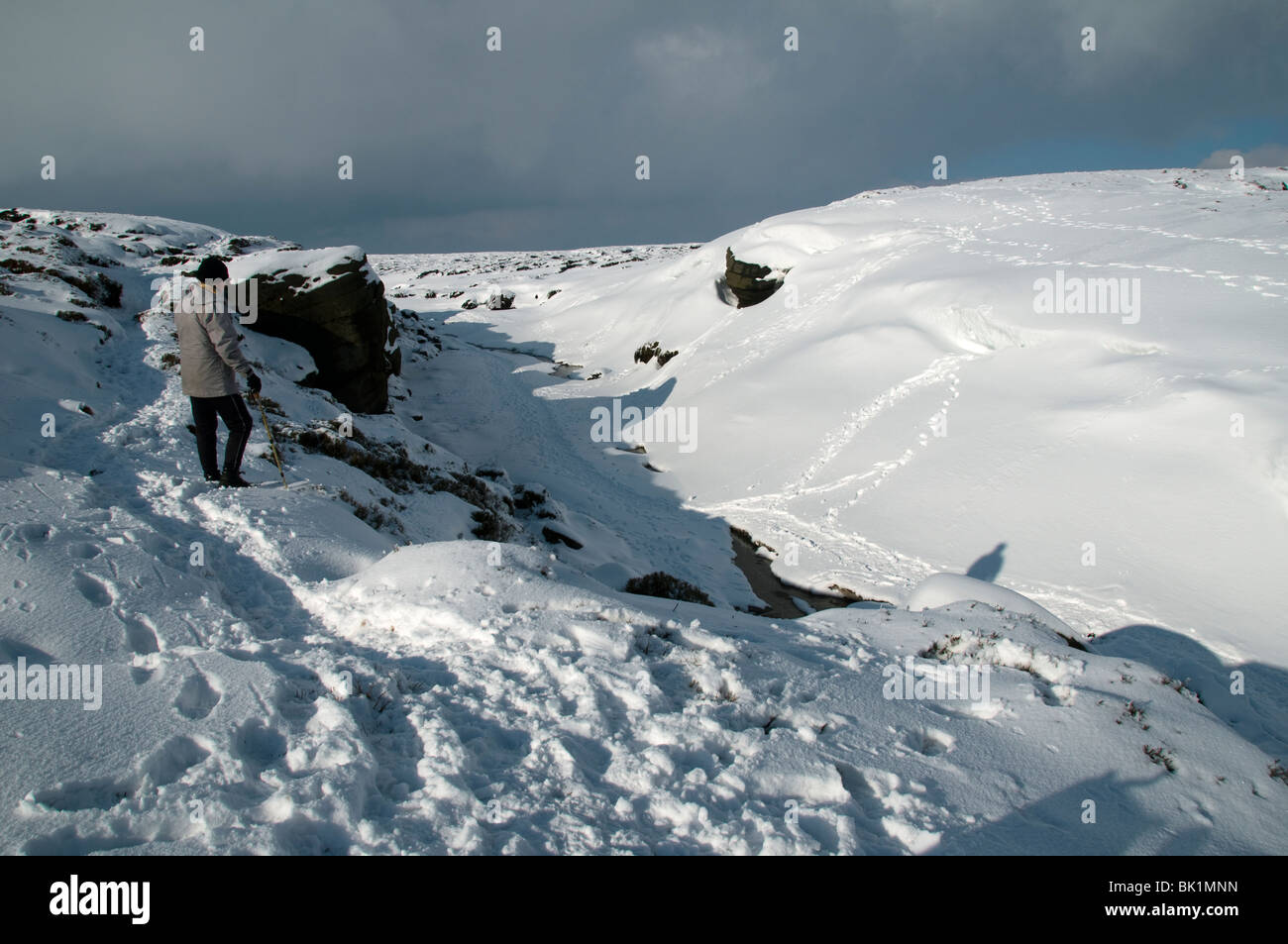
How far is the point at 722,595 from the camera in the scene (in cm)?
1398

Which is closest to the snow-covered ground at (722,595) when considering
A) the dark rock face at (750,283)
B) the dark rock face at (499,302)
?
the dark rock face at (750,283)

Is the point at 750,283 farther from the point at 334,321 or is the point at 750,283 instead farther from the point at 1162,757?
the point at 1162,757

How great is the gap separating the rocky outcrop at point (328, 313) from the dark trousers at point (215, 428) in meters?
11.6

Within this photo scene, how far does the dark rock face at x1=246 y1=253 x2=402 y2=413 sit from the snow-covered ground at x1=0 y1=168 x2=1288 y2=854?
905 millimetres

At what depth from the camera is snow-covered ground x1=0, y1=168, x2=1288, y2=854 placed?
12.0 feet

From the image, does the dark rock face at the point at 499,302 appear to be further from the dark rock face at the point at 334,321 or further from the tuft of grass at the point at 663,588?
the tuft of grass at the point at 663,588

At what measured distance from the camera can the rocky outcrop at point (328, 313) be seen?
62.7ft

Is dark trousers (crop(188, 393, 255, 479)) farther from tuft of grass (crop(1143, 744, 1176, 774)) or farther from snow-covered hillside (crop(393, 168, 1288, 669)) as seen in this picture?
snow-covered hillside (crop(393, 168, 1288, 669))

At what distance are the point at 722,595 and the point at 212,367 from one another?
33.2 ft
